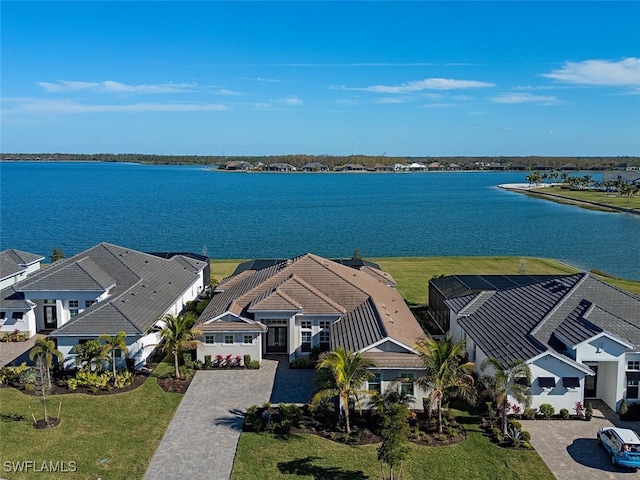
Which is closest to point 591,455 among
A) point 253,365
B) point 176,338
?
point 253,365

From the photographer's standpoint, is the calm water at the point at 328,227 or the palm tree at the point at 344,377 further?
the calm water at the point at 328,227

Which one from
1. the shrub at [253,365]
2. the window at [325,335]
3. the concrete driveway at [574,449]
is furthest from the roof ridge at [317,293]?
the concrete driveway at [574,449]

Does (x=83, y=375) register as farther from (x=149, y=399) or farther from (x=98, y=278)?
(x=98, y=278)

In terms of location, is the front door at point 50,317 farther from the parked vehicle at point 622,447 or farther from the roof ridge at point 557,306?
the parked vehicle at point 622,447

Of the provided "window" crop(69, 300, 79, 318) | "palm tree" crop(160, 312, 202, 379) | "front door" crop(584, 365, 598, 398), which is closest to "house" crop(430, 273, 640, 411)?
"front door" crop(584, 365, 598, 398)

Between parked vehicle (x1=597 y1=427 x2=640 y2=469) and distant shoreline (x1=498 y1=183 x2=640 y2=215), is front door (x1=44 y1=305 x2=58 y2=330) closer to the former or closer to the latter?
parked vehicle (x1=597 y1=427 x2=640 y2=469)

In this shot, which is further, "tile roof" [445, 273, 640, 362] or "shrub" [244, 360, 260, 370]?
"shrub" [244, 360, 260, 370]
